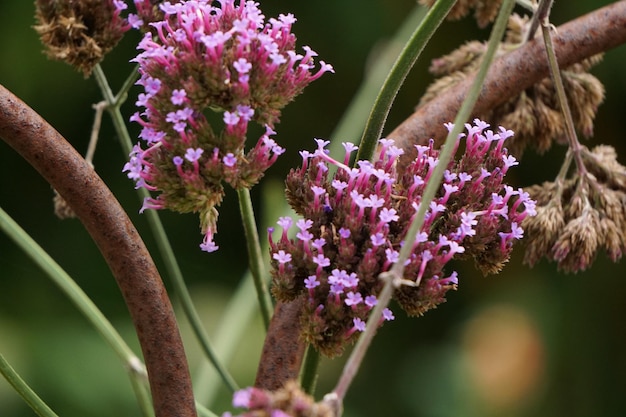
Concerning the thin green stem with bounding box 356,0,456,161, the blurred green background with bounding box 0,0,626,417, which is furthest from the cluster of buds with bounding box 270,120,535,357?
the blurred green background with bounding box 0,0,626,417

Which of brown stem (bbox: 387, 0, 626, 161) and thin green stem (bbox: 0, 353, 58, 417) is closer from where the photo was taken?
thin green stem (bbox: 0, 353, 58, 417)

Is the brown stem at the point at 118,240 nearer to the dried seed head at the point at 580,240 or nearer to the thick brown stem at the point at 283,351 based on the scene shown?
the thick brown stem at the point at 283,351

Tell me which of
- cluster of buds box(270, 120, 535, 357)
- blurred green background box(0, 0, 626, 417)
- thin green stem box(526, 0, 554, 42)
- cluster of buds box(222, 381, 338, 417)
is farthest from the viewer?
blurred green background box(0, 0, 626, 417)

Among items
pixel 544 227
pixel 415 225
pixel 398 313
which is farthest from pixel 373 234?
pixel 398 313

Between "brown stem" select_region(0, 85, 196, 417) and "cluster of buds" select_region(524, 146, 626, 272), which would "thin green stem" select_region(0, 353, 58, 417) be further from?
"cluster of buds" select_region(524, 146, 626, 272)

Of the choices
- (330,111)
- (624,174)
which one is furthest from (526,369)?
(624,174)

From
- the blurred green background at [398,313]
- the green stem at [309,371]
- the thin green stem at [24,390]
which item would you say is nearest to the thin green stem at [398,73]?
the green stem at [309,371]
